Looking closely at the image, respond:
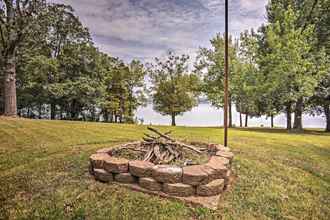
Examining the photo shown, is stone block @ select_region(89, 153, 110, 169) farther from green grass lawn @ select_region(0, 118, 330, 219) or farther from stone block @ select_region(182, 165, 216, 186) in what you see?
stone block @ select_region(182, 165, 216, 186)

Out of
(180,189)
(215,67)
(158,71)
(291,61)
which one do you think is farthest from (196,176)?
(158,71)

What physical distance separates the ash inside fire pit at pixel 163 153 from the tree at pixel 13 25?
9141 mm

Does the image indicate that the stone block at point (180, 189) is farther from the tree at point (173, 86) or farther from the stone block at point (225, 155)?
the tree at point (173, 86)

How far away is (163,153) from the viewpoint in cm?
390

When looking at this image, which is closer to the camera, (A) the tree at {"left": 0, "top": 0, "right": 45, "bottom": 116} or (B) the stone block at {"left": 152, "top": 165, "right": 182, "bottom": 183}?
(B) the stone block at {"left": 152, "top": 165, "right": 182, "bottom": 183}

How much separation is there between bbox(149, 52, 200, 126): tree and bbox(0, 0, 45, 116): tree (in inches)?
462

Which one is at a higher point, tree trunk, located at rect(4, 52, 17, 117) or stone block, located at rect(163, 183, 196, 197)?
tree trunk, located at rect(4, 52, 17, 117)

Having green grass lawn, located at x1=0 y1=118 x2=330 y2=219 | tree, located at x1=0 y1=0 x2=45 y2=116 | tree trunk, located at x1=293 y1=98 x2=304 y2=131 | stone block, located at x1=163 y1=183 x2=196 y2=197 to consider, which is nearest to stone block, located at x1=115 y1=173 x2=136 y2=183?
green grass lawn, located at x1=0 y1=118 x2=330 y2=219

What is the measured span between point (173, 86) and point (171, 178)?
58.1 feet

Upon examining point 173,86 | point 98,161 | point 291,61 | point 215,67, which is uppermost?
A: point 215,67

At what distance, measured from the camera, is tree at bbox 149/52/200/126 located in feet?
66.1

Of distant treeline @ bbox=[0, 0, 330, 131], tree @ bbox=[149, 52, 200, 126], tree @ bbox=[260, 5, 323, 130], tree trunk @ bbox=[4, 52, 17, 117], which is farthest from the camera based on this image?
tree @ bbox=[149, 52, 200, 126]

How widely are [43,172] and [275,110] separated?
14.6m

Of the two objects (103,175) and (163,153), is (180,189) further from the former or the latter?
(103,175)
